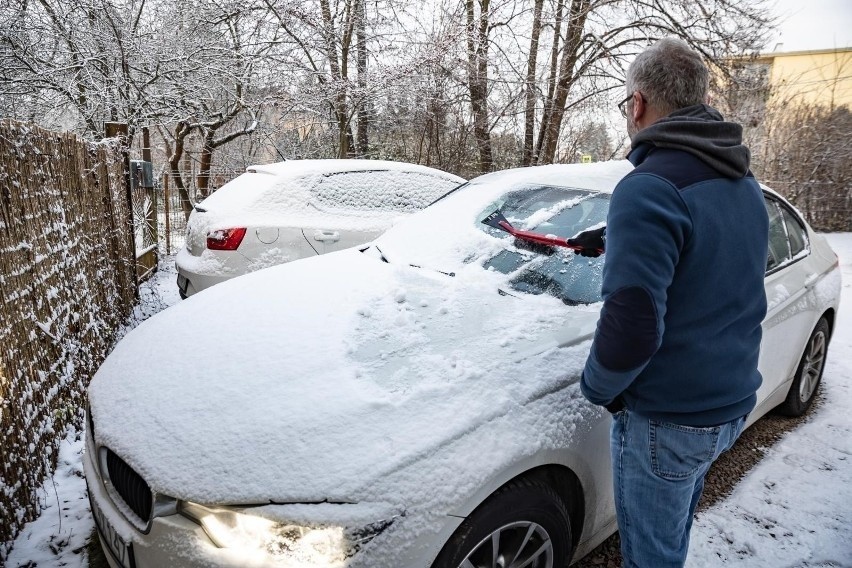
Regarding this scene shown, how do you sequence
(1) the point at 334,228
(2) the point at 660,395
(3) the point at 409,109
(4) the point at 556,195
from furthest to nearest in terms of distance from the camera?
(3) the point at 409,109 < (1) the point at 334,228 < (4) the point at 556,195 < (2) the point at 660,395

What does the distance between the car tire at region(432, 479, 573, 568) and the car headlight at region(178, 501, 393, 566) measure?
25 centimetres

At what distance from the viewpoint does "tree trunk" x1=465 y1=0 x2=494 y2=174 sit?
10.6 metres

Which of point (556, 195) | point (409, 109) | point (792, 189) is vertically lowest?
point (792, 189)

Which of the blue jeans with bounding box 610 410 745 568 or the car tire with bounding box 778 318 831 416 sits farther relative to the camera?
the car tire with bounding box 778 318 831 416

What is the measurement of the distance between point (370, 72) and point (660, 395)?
411 inches

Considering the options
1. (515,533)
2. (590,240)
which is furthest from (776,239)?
(515,533)

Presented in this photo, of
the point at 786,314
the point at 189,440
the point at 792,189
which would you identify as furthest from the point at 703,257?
the point at 792,189

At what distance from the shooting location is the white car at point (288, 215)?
4441 mm

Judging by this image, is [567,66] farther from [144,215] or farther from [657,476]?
[657,476]

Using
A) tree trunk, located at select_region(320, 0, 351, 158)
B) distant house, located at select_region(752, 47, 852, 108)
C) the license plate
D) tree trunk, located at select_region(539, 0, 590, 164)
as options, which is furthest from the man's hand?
distant house, located at select_region(752, 47, 852, 108)

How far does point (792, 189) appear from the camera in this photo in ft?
39.7

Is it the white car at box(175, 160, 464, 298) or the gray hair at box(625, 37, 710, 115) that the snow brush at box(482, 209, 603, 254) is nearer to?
the gray hair at box(625, 37, 710, 115)

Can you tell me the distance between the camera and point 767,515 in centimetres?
257

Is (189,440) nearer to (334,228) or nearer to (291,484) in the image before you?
(291,484)
